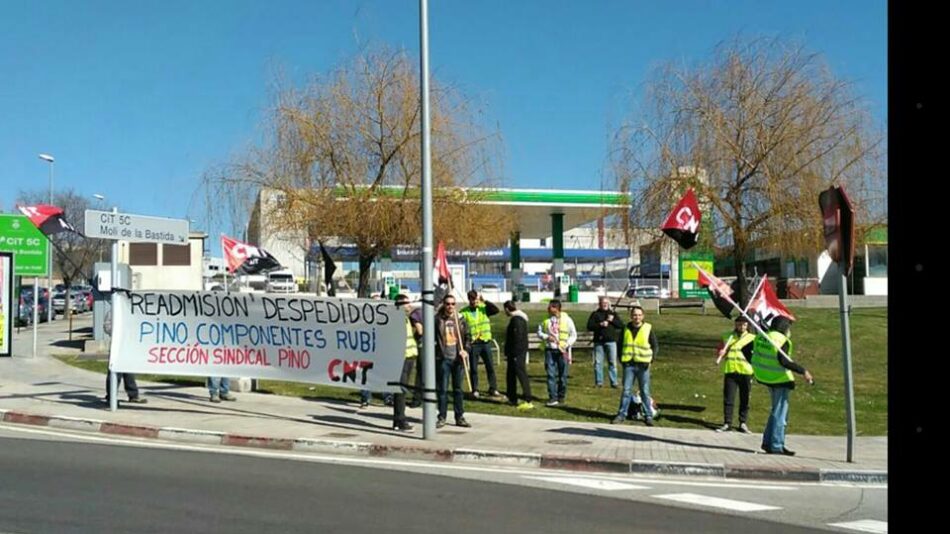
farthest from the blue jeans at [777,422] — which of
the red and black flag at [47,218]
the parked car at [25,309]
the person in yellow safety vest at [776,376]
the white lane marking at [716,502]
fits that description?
the parked car at [25,309]

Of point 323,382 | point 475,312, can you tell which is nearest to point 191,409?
point 323,382

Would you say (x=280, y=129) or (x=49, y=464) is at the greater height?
(x=280, y=129)

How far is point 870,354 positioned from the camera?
25.8 meters

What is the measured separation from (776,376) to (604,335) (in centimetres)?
693

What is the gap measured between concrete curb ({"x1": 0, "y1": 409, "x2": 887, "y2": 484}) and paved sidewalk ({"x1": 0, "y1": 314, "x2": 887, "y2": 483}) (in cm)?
1

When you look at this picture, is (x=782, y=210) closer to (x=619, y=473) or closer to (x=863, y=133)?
(x=863, y=133)

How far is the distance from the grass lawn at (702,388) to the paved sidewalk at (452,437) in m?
1.01

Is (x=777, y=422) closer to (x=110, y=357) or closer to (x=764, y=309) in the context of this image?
(x=764, y=309)

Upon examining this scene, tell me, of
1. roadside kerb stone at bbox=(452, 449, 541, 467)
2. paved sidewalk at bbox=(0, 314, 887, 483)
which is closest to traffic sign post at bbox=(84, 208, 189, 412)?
paved sidewalk at bbox=(0, 314, 887, 483)

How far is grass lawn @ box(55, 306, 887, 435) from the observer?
1482 centimetres

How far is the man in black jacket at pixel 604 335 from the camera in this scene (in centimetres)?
1805

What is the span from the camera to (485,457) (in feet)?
36.9
